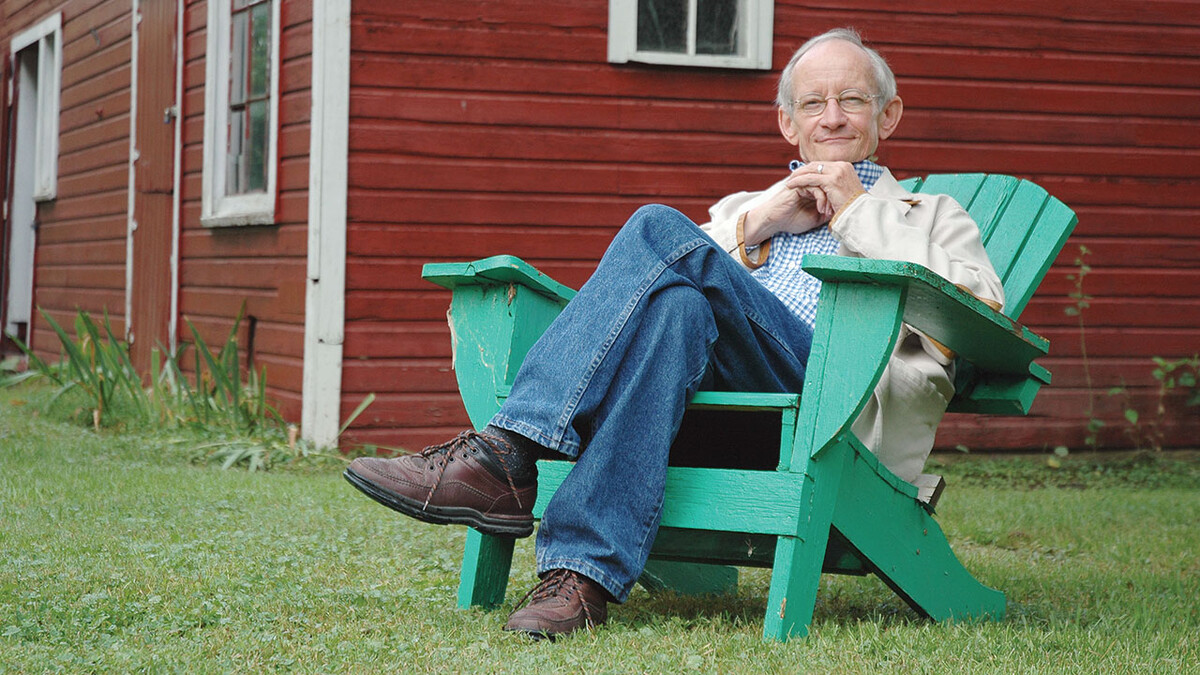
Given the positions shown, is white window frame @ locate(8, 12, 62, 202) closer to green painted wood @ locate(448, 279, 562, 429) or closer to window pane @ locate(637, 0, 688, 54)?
window pane @ locate(637, 0, 688, 54)

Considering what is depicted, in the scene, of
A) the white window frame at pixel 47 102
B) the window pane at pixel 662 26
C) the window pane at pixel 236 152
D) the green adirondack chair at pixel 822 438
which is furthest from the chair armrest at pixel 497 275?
the white window frame at pixel 47 102

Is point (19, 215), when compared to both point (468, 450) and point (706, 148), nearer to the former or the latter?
point (706, 148)

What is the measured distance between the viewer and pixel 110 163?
308 inches

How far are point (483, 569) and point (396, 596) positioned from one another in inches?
7.8

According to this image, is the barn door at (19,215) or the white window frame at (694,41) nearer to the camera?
the white window frame at (694,41)

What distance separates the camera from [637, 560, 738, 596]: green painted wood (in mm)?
2695

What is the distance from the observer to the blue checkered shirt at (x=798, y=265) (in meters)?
2.54

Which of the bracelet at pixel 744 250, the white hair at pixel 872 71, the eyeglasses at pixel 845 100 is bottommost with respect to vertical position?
the bracelet at pixel 744 250

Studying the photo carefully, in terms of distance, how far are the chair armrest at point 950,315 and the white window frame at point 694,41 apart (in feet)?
10.1

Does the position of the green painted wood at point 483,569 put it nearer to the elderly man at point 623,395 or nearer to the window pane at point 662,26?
the elderly man at point 623,395

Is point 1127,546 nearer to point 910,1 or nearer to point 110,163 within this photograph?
point 910,1

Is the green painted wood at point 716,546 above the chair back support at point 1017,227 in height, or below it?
below

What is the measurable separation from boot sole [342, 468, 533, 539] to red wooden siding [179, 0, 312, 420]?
10.8ft

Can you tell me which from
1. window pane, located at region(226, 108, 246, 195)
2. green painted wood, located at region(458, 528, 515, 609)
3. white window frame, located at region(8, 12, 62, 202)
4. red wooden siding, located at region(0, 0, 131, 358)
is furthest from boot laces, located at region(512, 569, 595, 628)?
white window frame, located at region(8, 12, 62, 202)
